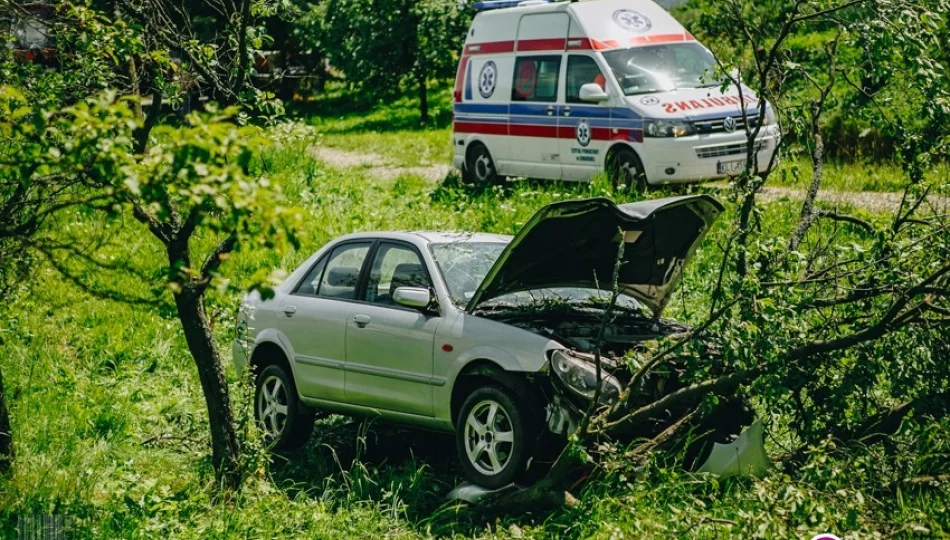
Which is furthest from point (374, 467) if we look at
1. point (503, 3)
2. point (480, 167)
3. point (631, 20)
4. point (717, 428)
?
point (503, 3)

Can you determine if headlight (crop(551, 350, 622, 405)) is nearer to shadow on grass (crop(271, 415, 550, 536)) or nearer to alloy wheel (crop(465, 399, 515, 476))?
alloy wheel (crop(465, 399, 515, 476))

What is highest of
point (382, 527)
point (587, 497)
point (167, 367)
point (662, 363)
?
point (662, 363)

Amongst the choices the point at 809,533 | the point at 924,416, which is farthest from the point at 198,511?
the point at 924,416

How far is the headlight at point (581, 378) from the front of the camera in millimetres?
7223

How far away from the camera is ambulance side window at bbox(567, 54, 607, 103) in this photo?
52.7ft

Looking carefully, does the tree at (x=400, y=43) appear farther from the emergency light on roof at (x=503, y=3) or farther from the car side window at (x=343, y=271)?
the car side window at (x=343, y=271)

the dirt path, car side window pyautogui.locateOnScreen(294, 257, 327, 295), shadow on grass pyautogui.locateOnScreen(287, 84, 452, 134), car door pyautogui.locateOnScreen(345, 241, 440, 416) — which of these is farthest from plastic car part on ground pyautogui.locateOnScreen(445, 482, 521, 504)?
shadow on grass pyautogui.locateOnScreen(287, 84, 452, 134)

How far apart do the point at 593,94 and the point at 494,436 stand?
8.95 m

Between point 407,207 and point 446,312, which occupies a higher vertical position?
point 446,312

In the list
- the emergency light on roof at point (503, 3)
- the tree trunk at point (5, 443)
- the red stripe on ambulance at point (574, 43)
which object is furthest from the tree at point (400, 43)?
the tree trunk at point (5, 443)

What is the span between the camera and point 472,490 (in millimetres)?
7574

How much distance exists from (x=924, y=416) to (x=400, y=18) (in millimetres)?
25454

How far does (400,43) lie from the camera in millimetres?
31078

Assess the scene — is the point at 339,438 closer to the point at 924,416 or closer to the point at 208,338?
the point at 208,338
